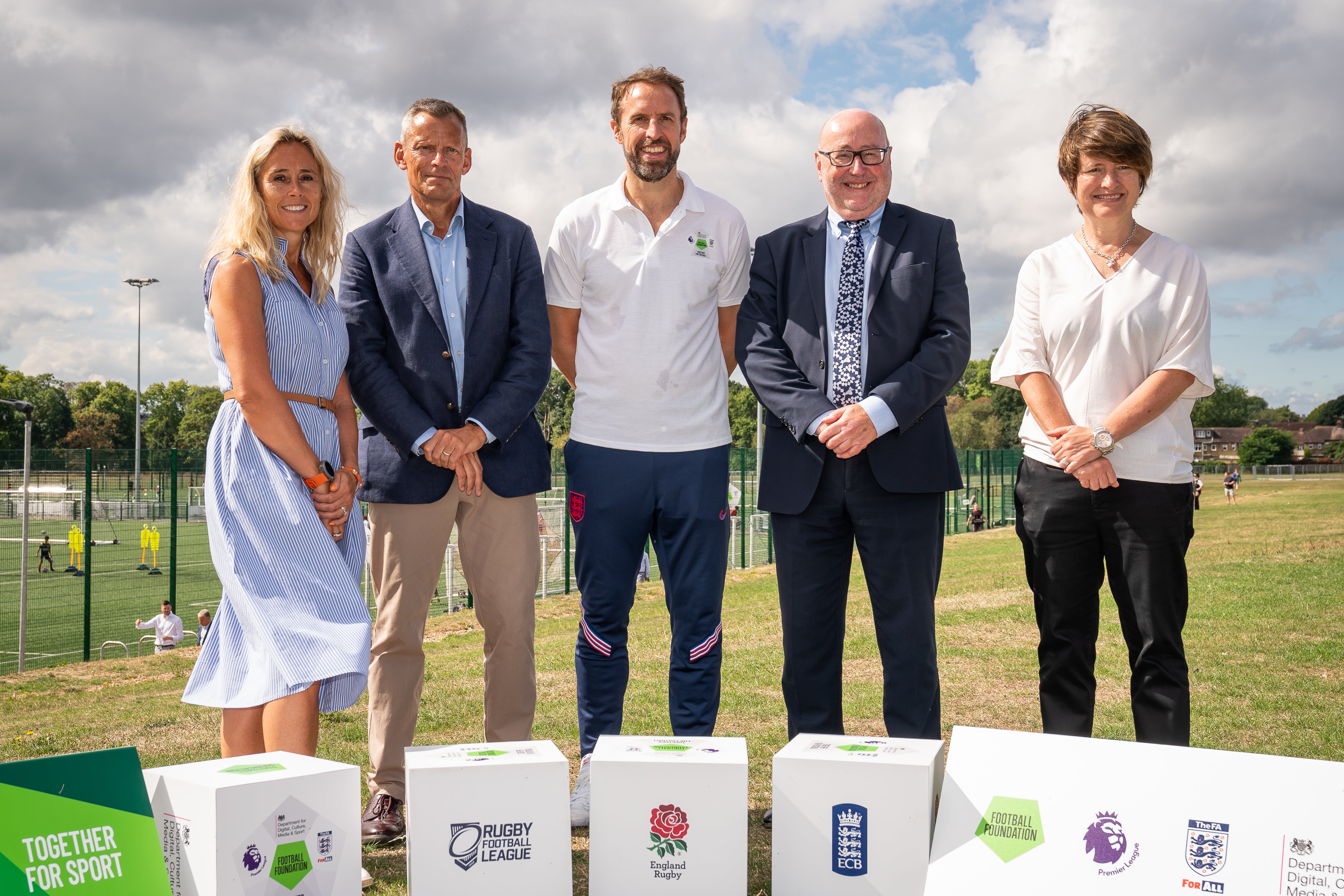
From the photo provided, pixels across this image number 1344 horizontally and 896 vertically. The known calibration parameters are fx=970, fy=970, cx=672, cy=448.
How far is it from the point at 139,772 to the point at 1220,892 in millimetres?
2500

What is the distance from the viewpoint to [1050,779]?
2402mm

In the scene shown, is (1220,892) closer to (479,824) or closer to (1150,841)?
(1150,841)

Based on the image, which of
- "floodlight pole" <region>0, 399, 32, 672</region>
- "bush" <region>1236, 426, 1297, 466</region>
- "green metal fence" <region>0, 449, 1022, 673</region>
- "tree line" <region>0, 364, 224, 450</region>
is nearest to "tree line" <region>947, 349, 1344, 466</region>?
"bush" <region>1236, 426, 1297, 466</region>

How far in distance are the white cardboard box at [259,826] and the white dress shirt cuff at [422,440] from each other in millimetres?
1119

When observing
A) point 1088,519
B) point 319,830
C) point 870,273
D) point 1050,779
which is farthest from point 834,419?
point 319,830

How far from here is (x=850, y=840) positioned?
2480mm

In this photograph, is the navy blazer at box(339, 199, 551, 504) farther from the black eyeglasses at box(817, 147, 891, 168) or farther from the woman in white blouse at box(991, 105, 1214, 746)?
the woman in white blouse at box(991, 105, 1214, 746)

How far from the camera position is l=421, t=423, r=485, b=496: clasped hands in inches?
127

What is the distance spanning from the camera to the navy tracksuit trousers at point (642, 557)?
11.0 feet

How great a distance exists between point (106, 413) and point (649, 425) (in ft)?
340

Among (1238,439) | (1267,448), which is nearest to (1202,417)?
(1238,439)

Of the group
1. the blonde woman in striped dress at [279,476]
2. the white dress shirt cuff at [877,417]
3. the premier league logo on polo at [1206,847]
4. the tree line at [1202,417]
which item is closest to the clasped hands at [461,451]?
the blonde woman in striped dress at [279,476]

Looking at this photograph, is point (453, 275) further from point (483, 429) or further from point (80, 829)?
point (80, 829)

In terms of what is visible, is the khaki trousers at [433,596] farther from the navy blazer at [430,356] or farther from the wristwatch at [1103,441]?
the wristwatch at [1103,441]
